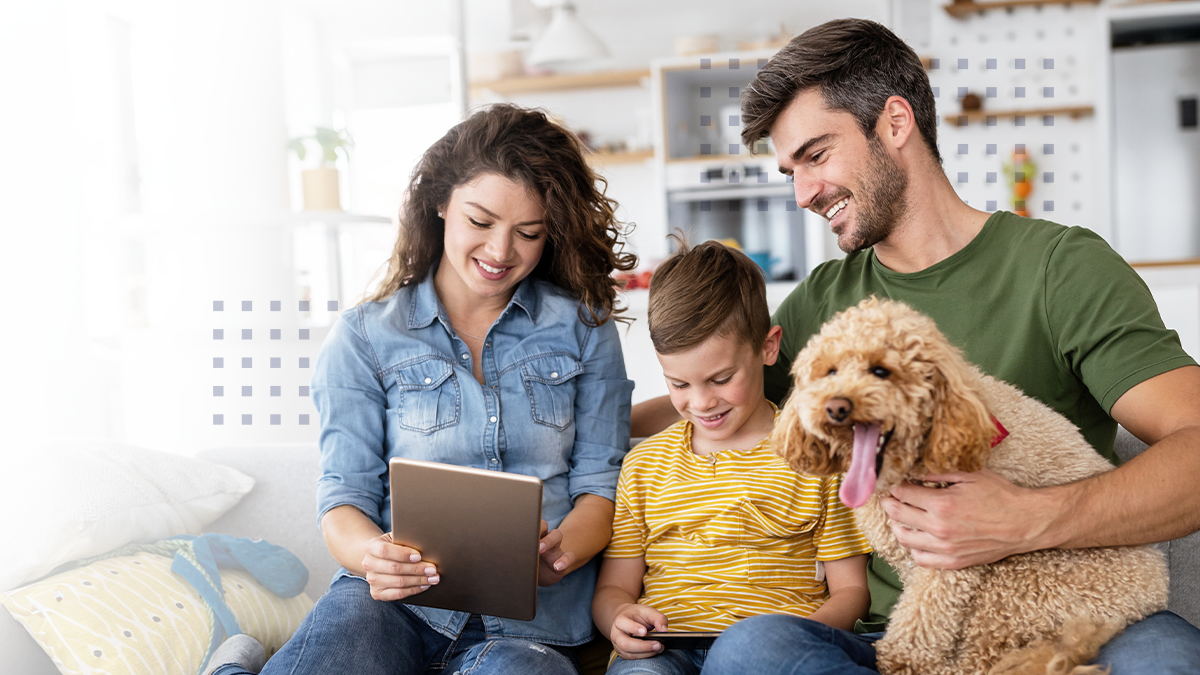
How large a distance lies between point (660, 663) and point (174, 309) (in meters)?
2.25

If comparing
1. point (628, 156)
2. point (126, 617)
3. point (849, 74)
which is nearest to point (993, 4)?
point (628, 156)

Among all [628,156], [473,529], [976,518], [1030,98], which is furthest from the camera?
[628,156]

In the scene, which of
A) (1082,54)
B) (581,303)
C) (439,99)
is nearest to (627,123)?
(439,99)

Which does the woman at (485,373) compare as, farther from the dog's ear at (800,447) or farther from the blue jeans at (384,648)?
the dog's ear at (800,447)

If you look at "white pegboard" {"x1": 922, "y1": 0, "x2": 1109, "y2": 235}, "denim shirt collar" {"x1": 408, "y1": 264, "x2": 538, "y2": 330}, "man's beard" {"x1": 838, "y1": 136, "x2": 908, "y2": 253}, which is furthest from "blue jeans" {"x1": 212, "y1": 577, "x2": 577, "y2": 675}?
"white pegboard" {"x1": 922, "y1": 0, "x2": 1109, "y2": 235}

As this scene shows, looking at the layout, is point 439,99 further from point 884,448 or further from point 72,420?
point 884,448

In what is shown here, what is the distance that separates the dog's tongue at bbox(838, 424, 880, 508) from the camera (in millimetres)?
1068

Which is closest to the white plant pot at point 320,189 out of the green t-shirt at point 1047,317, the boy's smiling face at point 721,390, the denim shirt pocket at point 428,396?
the denim shirt pocket at point 428,396

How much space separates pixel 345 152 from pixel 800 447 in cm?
265

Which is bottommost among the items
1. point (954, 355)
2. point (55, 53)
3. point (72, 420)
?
point (72, 420)

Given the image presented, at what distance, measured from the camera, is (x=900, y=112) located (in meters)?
1.61

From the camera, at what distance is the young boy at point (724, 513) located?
1.46 metres

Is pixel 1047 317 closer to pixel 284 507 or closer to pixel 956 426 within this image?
pixel 956 426

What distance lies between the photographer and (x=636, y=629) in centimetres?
138
